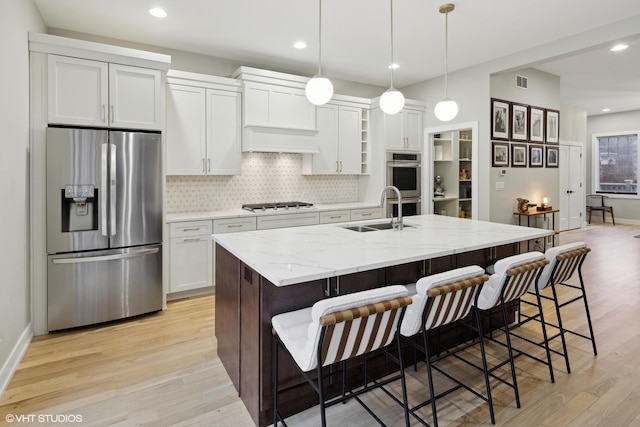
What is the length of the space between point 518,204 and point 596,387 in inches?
133

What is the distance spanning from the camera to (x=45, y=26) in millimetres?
3680

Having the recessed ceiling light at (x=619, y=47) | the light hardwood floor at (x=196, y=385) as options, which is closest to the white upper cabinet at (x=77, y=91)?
the light hardwood floor at (x=196, y=385)

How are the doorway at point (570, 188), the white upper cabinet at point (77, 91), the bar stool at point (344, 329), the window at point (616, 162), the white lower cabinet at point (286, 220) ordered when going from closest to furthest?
1. the bar stool at point (344, 329)
2. the white upper cabinet at point (77, 91)
3. the white lower cabinet at point (286, 220)
4. the doorway at point (570, 188)
5. the window at point (616, 162)

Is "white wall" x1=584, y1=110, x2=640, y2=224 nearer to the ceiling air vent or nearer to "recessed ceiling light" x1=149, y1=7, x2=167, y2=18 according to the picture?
the ceiling air vent

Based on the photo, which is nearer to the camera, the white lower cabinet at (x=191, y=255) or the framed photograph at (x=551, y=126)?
the white lower cabinet at (x=191, y=255)

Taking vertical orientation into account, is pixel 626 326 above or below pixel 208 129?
below

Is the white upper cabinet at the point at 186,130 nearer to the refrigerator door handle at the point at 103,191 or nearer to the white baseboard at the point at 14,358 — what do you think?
the refrigerator door handle at the point at 103,191

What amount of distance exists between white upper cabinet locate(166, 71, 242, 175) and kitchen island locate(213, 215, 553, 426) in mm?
1863

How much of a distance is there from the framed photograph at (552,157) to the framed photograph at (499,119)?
4.03 ft

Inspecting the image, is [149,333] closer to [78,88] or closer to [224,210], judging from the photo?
[224,210]

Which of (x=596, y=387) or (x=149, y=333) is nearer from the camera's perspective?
(x=596, y=387)

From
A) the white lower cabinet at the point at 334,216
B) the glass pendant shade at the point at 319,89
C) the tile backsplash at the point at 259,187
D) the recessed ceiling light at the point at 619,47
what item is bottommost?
the white lower cabinet at the point at 334,216

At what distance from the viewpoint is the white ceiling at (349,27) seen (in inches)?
130

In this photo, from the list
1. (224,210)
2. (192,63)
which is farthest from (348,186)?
(192,63)
